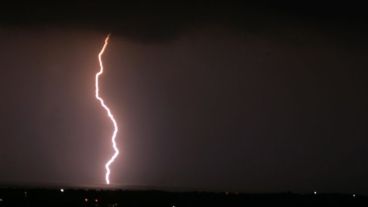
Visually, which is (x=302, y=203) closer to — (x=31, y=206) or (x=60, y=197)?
(x=60, y=197)

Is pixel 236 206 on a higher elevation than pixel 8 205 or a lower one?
higher

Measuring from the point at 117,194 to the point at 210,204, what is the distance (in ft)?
51.8

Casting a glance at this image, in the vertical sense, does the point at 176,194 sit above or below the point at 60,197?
above

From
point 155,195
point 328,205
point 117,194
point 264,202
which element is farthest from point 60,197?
point 328,205

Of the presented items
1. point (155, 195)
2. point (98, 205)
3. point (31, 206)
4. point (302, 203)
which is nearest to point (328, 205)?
point (302, 203)

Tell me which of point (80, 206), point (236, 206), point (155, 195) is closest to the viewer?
point (80, 206)

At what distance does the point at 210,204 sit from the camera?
223 feet

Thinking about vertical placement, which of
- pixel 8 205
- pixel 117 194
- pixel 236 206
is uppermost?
pixel 117 194

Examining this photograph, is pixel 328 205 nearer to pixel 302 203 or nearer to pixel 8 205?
pixel 302 203

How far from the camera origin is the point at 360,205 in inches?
2835

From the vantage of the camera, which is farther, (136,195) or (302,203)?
(136,195)

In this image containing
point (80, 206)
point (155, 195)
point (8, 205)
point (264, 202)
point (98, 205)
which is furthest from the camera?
point (155, 195)

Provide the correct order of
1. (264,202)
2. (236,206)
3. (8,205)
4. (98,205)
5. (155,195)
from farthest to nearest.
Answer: (155,195) < (264,202) < (236,206) < (98,205) < (8,205)

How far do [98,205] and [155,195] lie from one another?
22334 mm
